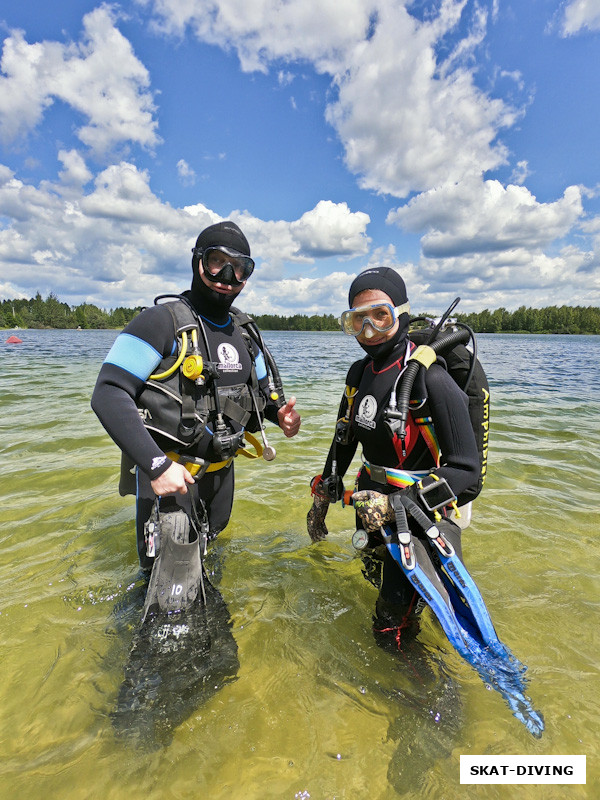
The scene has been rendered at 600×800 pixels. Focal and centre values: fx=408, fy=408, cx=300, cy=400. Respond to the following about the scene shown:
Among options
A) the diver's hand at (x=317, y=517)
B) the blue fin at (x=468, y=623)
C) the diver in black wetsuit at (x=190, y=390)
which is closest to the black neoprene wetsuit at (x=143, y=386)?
the diver in black wetsuit at (x=190, y=390)

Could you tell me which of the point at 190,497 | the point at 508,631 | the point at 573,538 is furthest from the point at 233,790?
the point at 573,538

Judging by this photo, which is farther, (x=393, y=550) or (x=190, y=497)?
(x=190, y=497)

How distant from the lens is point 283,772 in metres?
2.03

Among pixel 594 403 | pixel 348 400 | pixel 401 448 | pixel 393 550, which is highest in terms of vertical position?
pixel 348 400

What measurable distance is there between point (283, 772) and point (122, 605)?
1851mm

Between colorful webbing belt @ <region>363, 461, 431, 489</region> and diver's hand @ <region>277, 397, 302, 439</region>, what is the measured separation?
2.89 ft

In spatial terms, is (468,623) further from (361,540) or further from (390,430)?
(390,430)

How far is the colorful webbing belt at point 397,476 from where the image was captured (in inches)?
106

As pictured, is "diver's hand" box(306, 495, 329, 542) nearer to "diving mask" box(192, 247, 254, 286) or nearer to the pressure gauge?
the pressure gauge

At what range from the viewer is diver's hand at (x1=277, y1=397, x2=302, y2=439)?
3.49 m

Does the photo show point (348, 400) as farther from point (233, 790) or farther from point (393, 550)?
point (233, 790)

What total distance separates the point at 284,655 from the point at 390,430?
1.73 m

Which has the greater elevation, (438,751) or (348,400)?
(348,400)

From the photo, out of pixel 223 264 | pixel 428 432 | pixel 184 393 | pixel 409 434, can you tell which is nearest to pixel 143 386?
pixel 184 393
